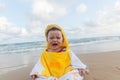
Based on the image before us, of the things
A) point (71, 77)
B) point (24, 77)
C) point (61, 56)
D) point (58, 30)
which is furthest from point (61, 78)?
point (24, 77)

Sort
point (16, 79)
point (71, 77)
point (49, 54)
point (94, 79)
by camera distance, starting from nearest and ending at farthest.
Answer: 1. point (71, 77)
2. point (49, 54)
3. point (94, 79)
4. point (16, 79)

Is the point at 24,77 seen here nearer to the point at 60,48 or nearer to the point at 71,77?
the point at 60,48

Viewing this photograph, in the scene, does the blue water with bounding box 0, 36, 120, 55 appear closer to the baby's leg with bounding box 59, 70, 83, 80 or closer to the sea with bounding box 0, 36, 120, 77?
the sea with bounding box 0, 36, 120, 77

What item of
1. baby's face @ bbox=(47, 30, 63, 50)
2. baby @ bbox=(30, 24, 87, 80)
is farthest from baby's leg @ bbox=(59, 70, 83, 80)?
baby's face @ bbox=(47, 30, 63, 50)

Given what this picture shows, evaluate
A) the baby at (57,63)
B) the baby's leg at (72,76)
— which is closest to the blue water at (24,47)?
the baby at (57,63)

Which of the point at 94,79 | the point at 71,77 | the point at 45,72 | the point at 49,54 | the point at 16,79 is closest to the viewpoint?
the point at 71,77

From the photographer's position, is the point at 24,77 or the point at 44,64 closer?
the point at 44,64

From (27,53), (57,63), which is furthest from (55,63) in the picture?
(27,53)

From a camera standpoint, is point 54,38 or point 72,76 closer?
point 72,76

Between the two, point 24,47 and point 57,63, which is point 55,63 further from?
point 24,47

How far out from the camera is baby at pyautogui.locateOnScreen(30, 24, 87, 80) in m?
3.85

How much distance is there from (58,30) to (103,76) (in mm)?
1336

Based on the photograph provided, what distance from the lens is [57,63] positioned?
4.04 metres

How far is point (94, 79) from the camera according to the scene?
4551 mm
